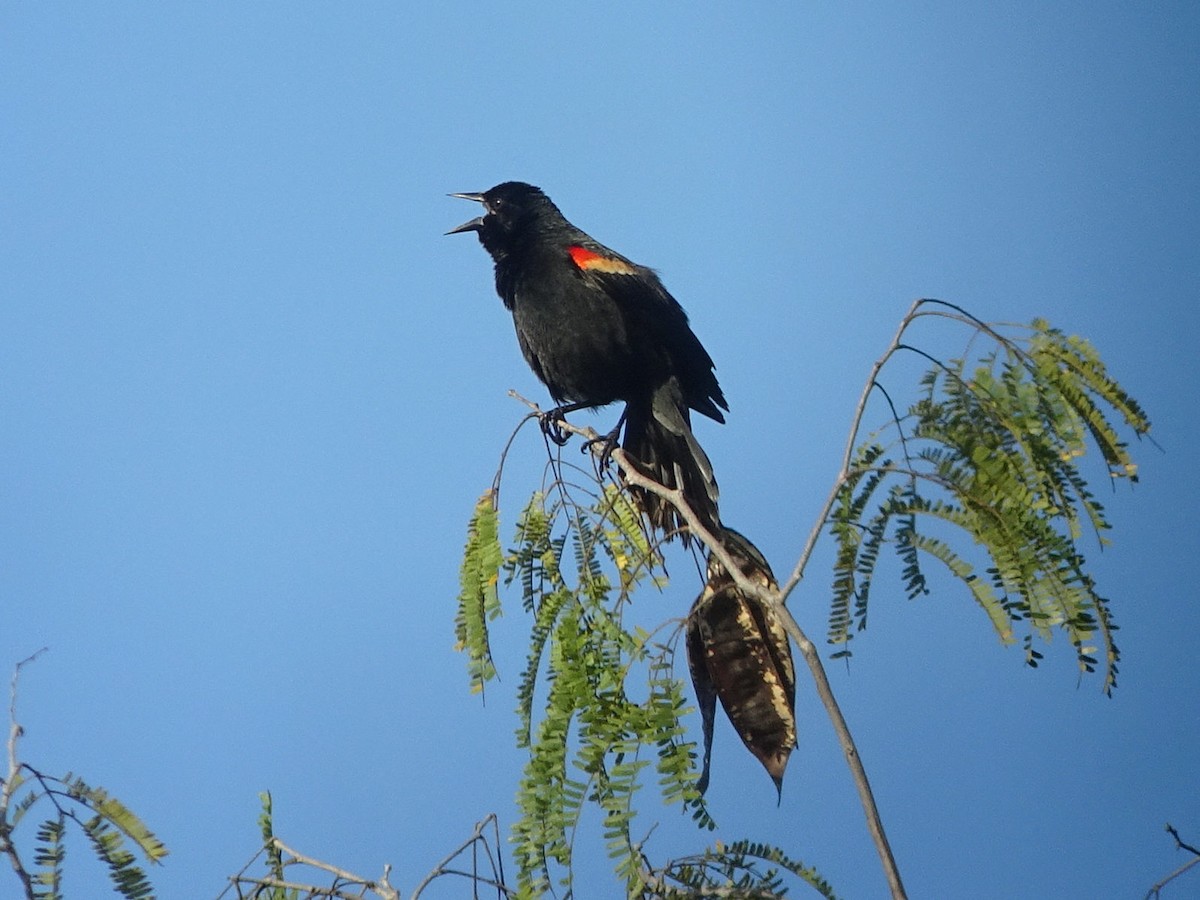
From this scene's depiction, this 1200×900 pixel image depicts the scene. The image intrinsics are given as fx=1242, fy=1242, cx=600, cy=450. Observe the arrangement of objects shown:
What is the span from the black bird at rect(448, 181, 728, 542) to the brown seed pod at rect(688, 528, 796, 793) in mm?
1431

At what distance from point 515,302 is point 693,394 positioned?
697 millimetres

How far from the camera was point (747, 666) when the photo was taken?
209 cm

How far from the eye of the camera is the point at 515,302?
4.07 m

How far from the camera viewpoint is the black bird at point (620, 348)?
12.2ft

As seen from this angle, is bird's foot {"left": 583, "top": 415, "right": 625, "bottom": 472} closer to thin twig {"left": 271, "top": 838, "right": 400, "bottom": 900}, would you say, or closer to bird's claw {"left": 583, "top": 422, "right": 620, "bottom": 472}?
bird's claw {"left": 583, "top": 422, "right": 620, "bottom": 472}

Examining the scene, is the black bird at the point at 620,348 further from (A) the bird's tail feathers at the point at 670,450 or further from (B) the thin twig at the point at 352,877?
(B) the thin twig at the point at 352,877

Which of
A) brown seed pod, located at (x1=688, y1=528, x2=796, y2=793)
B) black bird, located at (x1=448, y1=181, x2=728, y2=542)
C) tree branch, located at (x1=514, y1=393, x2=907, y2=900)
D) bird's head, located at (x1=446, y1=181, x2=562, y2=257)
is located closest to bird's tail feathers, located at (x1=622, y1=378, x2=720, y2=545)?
black bird, located at (x1=448, y1=181, x2=728, y2=542)

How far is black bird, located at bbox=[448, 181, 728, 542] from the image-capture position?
3.73 meters

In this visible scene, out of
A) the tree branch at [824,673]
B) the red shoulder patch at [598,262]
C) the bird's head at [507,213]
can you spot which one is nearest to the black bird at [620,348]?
the red shoulder patch at [598,262]

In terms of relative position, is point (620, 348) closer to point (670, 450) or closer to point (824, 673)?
point (670, 450)

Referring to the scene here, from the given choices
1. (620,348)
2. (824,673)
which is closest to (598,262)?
(620,348)

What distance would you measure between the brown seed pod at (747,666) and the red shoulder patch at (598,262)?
6.17 feet

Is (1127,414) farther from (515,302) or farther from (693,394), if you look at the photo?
(515,302)

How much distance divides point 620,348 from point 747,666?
6.03 feet
